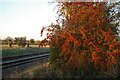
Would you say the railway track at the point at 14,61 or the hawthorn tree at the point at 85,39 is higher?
the hawthorn tree at the point at 85,39

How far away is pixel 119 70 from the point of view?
4.87m

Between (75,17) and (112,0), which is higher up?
(112,0)

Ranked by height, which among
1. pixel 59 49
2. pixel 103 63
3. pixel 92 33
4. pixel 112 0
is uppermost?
pixel 112 0

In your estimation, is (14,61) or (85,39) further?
(14,61)

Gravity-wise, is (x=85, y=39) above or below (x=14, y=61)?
above

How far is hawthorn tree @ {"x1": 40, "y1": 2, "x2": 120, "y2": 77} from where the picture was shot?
4.77m

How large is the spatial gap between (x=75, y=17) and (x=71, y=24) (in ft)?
1.06

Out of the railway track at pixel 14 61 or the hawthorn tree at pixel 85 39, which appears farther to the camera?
the railway track at pixel 14 61

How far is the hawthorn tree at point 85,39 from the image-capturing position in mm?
4766

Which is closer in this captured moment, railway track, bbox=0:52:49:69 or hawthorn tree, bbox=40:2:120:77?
hawthorn tree, bbox=40:2:120:77

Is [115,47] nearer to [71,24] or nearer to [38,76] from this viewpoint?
[71,24]

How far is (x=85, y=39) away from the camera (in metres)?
5.05

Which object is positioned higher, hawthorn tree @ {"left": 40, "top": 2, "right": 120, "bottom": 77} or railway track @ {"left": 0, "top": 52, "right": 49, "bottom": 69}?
hawthorn tree @ {"left": 40, "top": 2, "right": 120, "bottom": 77}

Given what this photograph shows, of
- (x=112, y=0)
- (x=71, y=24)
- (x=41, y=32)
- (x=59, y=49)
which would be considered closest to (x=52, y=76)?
(x=59, y=49)
